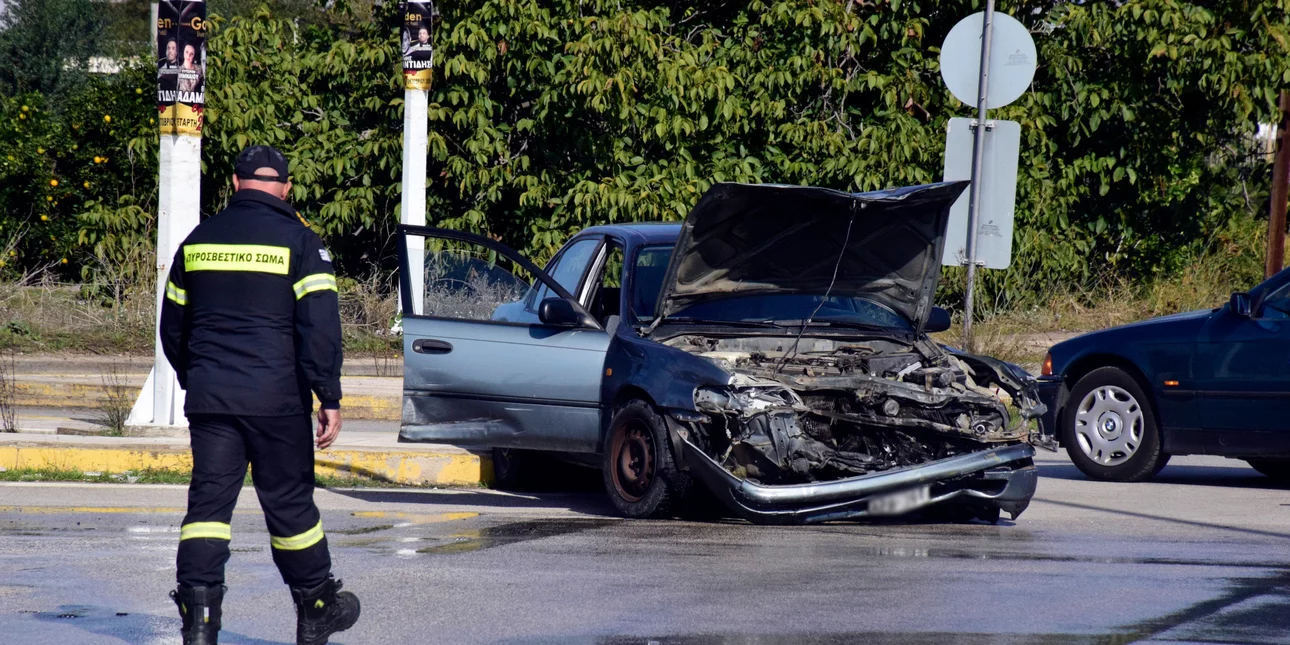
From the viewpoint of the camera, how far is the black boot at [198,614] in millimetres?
4594

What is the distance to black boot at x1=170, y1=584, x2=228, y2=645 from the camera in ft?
15.1

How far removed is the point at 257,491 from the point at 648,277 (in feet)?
12.8

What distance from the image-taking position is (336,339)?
482 centimetres

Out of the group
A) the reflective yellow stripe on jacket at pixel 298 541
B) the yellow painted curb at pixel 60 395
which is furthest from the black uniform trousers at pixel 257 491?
the yellow painted curb at pixel 60 395

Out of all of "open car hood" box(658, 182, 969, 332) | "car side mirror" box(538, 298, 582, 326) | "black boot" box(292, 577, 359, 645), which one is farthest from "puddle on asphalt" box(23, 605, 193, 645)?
"open car hood" box(658, 182, 969, 332)

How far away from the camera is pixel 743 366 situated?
7.58m

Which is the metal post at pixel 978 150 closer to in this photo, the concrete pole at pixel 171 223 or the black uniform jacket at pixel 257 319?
the concrete pole at pixel 171 223

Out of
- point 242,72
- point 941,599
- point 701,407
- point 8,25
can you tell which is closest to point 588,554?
point 701,407

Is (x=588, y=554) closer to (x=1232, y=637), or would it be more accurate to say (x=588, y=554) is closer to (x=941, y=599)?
(x=941, y=599)

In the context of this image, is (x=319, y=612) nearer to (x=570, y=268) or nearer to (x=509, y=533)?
(x=509, y=533)

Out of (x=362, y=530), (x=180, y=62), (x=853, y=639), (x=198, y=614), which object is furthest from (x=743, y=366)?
(x=180, y=62)

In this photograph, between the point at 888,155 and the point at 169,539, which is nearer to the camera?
the point at 169,539

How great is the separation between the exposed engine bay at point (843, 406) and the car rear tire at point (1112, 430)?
1.72 meters

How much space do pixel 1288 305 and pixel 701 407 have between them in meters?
3.94
